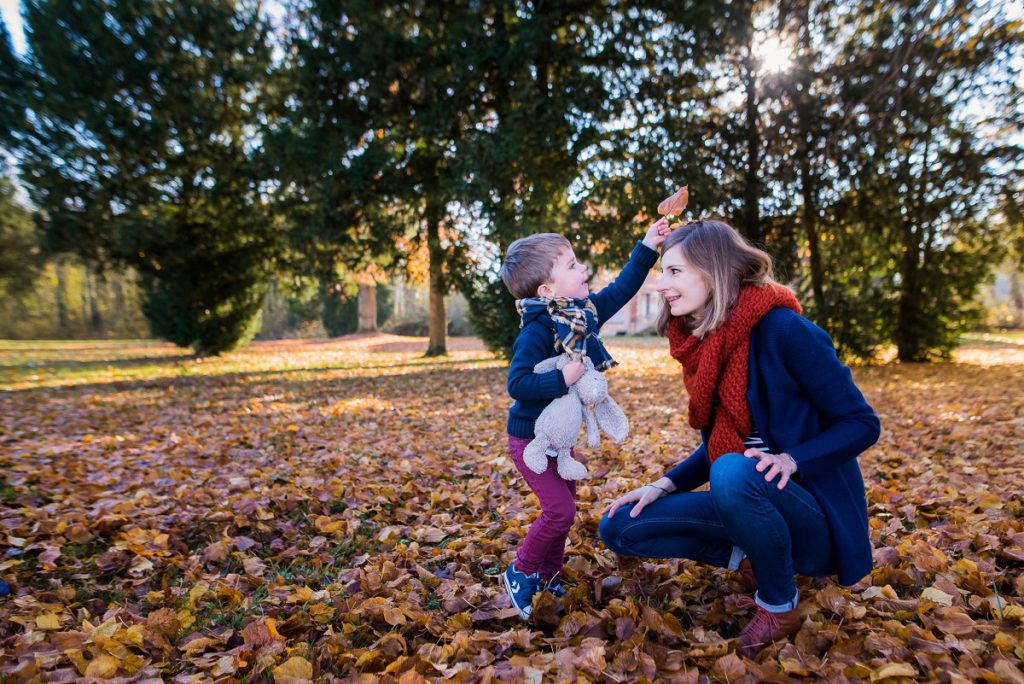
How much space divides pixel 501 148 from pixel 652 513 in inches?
341

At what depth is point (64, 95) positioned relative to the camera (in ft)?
42.4

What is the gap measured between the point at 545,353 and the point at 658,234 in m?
0.67

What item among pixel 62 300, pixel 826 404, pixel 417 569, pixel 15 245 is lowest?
pixel 417 569

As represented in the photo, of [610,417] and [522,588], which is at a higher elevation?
[610,417]

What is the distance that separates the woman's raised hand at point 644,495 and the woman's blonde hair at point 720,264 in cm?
63

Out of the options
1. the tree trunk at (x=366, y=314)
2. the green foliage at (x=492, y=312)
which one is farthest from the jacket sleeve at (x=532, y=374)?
the tree trunk at (x=366, y=314)

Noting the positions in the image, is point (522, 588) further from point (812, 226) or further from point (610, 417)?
point (812, 226)

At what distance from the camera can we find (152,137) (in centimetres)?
1359

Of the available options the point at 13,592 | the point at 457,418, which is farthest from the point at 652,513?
the point at 457,418

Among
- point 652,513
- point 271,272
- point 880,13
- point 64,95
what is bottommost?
point 652,513

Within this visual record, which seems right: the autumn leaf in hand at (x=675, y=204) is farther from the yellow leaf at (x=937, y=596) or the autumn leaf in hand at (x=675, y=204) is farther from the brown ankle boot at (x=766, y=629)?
the yellow leaf at (x=937, y=596)

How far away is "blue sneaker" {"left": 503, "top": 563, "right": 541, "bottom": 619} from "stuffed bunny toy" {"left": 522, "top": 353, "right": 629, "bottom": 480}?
1.60 feet

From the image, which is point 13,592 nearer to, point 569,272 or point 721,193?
point 569,272

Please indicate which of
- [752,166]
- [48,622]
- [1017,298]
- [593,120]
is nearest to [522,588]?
[48,622]
